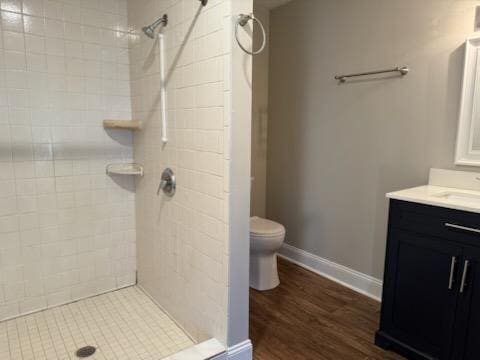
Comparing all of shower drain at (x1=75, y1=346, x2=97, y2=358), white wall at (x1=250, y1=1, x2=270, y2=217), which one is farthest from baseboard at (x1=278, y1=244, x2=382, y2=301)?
shower drain at (x1=75, y1=346, x2=97, y2=358)

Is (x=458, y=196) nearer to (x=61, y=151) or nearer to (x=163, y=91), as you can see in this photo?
(x=163, y=91)

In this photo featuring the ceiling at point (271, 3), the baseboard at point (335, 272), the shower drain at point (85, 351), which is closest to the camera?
the shower drain at point (85, 351)

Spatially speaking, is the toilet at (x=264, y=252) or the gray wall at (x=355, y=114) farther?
the toilet at (x=264, y=252)

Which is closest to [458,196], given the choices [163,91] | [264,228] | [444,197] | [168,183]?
[444,197]

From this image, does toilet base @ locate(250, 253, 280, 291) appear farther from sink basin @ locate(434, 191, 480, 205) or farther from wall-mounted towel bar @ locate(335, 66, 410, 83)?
wall-mounted towel bar @ locate(335, 66, 410, 83)

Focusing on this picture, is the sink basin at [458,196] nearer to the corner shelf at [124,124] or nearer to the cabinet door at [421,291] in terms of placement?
the cabinet door at [421,291]

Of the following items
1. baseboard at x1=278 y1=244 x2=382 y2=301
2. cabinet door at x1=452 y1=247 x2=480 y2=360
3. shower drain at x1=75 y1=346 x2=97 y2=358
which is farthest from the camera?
baseboard at x1=278 y1=244 x2=382 y2=301

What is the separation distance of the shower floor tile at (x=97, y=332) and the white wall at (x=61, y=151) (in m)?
0.15

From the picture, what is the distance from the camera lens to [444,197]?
1.81 metres

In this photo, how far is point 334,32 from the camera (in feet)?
8.55

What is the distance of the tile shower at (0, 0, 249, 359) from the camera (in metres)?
1.69

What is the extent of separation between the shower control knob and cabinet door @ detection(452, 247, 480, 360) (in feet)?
4.98

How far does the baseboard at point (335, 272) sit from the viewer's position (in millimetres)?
2471

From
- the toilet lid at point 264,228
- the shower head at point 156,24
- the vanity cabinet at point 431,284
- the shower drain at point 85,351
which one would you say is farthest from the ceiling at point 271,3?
the shower drain at point 85,351
